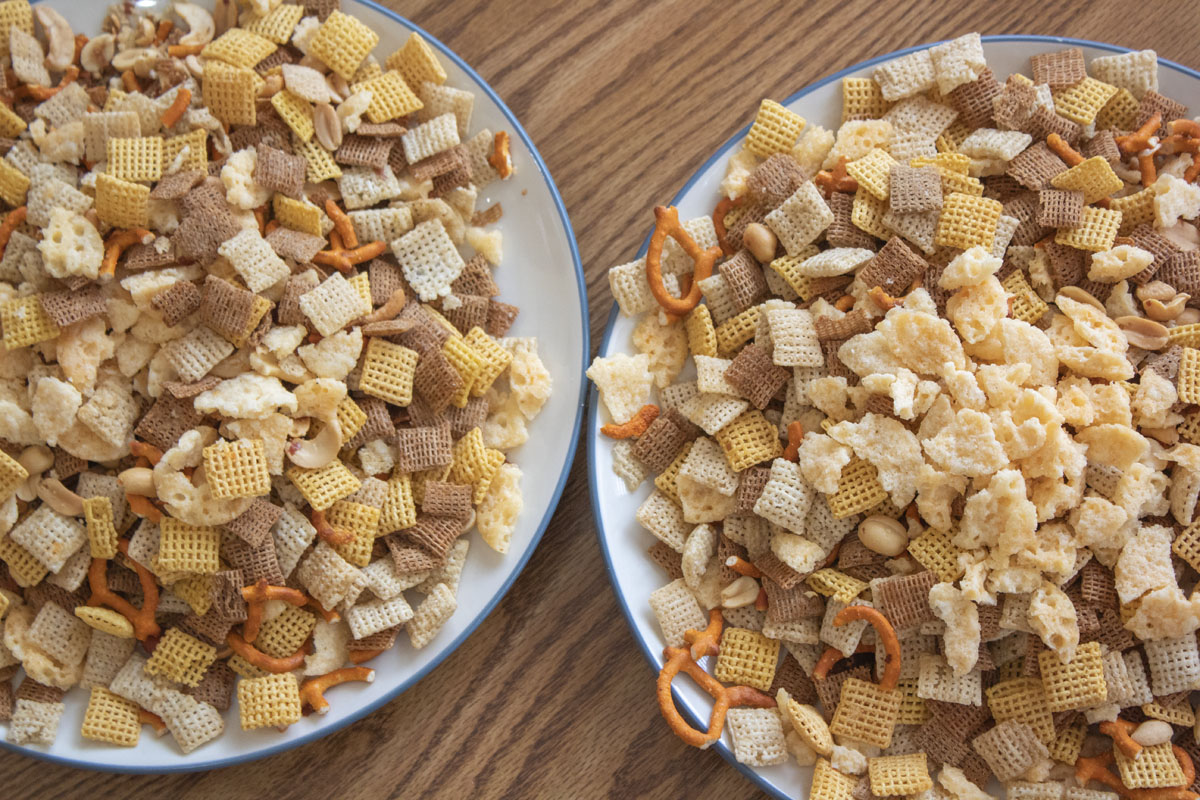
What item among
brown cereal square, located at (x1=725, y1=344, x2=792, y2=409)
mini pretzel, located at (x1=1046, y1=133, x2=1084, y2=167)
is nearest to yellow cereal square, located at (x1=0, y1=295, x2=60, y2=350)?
brown cereal square, located at (x1=725, y1=344, x2=792, y2=409)

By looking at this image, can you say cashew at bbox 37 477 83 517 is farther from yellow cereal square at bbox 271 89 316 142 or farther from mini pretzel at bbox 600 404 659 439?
mini pretzel at bbox 600 404 659 439

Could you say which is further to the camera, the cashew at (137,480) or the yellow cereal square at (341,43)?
the yellow cereal square at (341,43)

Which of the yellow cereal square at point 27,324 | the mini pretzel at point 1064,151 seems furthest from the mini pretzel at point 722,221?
the yellow cereal square at point 27,324

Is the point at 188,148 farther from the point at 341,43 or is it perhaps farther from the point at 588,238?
the point at 588,238

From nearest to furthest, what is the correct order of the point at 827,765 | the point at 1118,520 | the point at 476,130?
the point at 1118,520 → the point at 827,765 → the point at 476,130

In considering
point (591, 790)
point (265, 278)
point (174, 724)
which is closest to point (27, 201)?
point (265, 278)

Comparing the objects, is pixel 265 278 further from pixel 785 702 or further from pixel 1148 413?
pixel 1148 413

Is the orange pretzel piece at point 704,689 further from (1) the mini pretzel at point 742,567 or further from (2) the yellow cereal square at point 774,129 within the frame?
(2) the yellow cereal square at point 774,129
